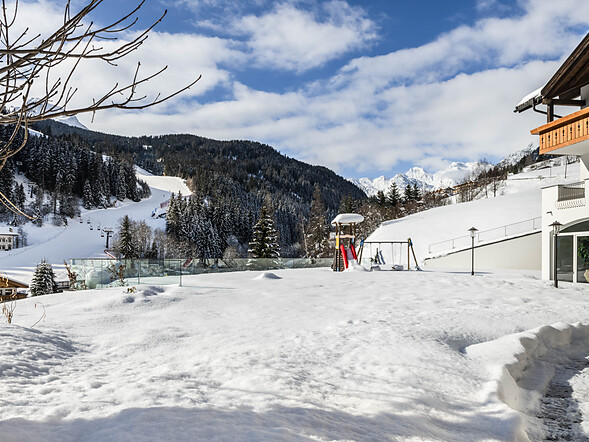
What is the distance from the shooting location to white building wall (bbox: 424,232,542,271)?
21.3 meters

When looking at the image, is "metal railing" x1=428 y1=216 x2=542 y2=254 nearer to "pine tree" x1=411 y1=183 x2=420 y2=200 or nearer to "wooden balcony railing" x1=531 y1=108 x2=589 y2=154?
"wooden balcony railing" x1=531 y1=108 x2=589 y2=154

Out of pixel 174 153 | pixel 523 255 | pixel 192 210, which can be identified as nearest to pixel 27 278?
pixel 192 210

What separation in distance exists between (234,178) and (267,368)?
360 ft

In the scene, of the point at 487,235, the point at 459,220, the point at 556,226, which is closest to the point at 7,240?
the point at 459,220

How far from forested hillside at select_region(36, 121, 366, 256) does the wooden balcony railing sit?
151 ft

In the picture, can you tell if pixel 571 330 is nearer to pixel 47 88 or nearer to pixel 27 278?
pixel 47 88

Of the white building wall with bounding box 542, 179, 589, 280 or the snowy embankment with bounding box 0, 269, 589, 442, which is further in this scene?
the white building wall with bounding box 542, 179, 589, 280

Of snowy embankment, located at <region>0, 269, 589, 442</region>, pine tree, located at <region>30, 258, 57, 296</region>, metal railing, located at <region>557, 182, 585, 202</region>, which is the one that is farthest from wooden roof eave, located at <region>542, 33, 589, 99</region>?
pine tree, located at <region>30, 258, 57, 296</region>

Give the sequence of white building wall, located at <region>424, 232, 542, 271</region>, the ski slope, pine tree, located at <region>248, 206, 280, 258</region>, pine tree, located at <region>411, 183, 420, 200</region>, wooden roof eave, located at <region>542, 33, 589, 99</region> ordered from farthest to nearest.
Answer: pine tree, located at <region>411, 183, 420, 200</region> < the ski slope < pine tree, located at <region>248, 206, 280, 258</region> < white building wall, located at <region>424, 232, 542, 271</region> < wooden roof eave, located at <region>542, 33, 589, 99</region>

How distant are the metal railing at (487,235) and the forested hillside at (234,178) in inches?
1322

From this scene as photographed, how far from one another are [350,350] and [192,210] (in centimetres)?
6214

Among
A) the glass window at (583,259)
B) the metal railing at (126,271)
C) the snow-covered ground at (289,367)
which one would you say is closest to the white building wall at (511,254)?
the glass window at (583,259)

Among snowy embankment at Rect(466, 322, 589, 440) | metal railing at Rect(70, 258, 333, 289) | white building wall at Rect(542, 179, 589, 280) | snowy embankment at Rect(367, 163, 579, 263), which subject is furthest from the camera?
snowy embankment at Rect(367, 163, 579, 263)

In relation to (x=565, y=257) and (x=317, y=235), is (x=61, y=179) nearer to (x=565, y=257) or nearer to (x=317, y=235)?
(x=317, y=235)
